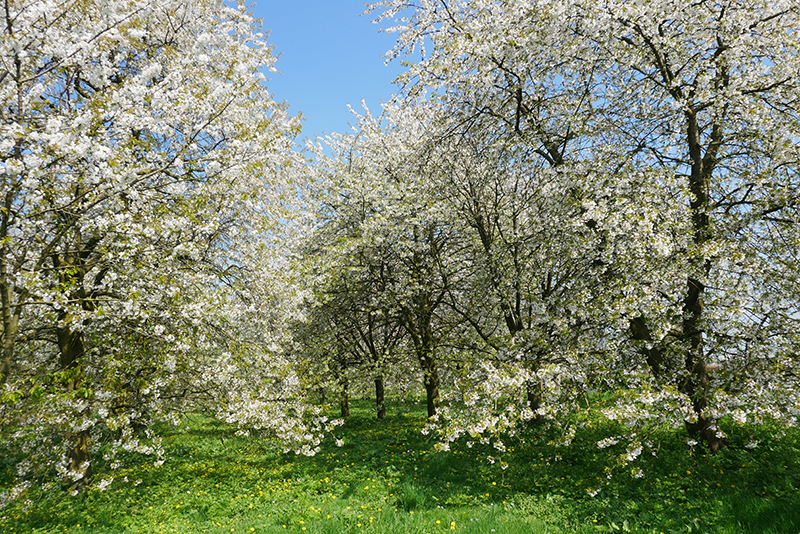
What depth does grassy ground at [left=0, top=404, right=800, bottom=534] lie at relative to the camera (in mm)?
5824

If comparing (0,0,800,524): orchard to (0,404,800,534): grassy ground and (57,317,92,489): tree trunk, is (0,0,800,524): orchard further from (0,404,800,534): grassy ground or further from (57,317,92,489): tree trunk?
(0,404,800,534): grassy ground

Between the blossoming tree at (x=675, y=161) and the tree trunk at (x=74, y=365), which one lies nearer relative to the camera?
the blossoming tree at (x=675, y=161)

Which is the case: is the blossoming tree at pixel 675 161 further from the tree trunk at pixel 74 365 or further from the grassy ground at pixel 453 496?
the tree trunk at pixel 74 365

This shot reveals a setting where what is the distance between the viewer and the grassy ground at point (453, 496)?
5.82 metres

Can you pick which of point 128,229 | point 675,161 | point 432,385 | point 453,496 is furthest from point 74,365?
point 675,161

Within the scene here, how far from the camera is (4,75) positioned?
483 cm

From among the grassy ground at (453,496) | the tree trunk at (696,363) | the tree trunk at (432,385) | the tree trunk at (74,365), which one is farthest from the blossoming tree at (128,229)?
the tree trunk at (696,363)

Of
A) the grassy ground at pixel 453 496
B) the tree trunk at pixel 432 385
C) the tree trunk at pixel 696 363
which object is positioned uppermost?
the tree trunk at pixel 696 363

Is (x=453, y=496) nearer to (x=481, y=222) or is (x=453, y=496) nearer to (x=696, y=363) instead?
(x=696, y=363)

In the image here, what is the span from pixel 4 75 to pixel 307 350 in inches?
418

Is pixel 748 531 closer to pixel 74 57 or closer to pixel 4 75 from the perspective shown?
pixel 74 57

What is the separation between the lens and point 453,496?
7344mm

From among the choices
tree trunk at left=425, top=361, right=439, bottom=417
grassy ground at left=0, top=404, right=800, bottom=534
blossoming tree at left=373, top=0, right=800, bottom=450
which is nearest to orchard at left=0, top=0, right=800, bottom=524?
blossoming tree at left=373, top=0, right=800, bottom=450

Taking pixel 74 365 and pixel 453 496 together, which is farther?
pixel 74 365
